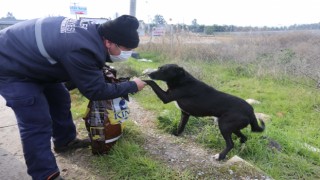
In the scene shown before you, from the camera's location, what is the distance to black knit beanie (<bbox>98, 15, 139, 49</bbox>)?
2.55 meters

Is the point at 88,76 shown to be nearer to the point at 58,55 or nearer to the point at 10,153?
the point at 58,55

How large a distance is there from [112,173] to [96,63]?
3.73 ft

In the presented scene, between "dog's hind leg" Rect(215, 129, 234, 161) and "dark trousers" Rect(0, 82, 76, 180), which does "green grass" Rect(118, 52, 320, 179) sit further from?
"dark trousers" Rect(0, 82, 76, 180)

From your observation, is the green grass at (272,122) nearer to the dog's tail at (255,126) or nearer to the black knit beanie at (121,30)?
the dog's tail at (255,126)

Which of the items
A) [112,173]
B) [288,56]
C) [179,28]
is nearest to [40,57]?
[112,173]

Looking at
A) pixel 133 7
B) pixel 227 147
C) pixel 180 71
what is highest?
pixel 133 7

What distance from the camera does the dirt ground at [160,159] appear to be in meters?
2.93


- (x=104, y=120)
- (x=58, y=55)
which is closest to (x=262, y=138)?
(x=104, y=120)

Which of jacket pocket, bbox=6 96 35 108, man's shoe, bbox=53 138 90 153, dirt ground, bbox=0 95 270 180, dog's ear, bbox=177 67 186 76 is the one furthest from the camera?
dog's ear, bbox=177 67 186 76

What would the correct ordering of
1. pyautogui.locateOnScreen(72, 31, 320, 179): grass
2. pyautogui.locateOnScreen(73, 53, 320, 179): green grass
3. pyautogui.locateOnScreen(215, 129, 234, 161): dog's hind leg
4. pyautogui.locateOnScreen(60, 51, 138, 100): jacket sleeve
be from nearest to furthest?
pyautogui.locateOnScreen(60, 51, 138, 100): jacket sleeve
pyautogui.locateOnScreen(73, 53, 320, 179): green grass
pyautogui.locateOnScreen(72, 31, 320, 179): grass
pyautogui.locateOnScreen(215, 129, 234, 161): dog's hind leg

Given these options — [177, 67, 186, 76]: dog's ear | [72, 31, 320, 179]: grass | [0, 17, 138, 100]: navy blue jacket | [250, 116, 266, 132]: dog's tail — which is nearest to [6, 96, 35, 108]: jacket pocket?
[0, 17, 138, 100]: navy blue jacket

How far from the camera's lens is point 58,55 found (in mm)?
2416

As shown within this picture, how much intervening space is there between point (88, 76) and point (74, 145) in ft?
4.14

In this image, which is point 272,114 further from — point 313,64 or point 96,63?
point 96,63
